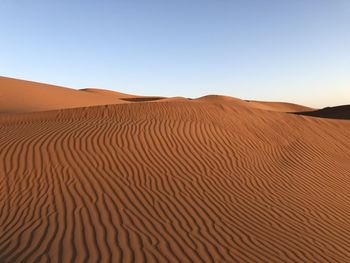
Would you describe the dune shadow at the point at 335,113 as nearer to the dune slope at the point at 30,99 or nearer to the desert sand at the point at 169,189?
the desert sand at the point at 169,189

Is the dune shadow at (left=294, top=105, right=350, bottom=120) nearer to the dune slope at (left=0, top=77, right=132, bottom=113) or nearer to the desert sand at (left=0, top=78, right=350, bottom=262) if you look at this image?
the desert sand at (left=0, top=78, right=350, bottom=262)

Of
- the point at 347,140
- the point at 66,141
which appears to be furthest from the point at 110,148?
the point at 347,140

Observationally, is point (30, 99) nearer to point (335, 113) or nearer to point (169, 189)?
point (169, 189)

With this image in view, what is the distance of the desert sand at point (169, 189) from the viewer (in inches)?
199

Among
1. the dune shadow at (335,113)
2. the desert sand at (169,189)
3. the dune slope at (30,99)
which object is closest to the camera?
the desert sand at (169,189)

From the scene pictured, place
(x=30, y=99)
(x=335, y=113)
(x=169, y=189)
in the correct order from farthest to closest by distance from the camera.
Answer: (x=30, y=99)
(x=335, y=113)
(x=169, y=189)

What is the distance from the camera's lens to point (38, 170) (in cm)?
805

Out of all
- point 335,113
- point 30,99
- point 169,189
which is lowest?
point 169,189

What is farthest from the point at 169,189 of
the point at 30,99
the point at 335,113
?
the point at 335,113

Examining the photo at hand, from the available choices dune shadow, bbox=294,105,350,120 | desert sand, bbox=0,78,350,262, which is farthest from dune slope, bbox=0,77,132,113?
dune shadow, bbox=294,105,350,120

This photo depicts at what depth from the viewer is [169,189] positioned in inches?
293

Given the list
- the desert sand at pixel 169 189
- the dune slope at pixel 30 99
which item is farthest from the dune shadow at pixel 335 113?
the dune slope at pixel 30 99

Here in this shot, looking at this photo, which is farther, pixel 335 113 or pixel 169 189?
pixel 335 113

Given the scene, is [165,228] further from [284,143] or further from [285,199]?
[284,143]
